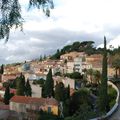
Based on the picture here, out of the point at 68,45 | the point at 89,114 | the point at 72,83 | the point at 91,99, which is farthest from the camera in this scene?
the point at 68,45

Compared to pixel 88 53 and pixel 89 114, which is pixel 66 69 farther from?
pixel 89 114

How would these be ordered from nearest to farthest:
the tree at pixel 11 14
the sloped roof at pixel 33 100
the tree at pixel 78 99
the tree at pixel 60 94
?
the tree at pixel 11 14 < the tree at pixel 78 99 < the sloped roof at pixel 33 100 < the tree at pixel 60 94

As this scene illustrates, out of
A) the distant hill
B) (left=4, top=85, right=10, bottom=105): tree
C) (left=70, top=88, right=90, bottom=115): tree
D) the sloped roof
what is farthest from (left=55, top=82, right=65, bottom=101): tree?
the distant hill

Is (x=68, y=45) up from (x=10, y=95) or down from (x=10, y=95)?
up

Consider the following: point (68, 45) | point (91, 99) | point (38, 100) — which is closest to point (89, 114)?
point (91, 99)

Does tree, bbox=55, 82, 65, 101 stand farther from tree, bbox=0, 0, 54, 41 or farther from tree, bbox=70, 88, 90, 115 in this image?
tree, bbox=0, 0, 54, 41

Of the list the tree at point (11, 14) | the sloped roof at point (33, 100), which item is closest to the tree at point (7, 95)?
the sloped roof at point (33, 100)

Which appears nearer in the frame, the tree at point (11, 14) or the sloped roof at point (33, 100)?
the tree at point (11, 14)

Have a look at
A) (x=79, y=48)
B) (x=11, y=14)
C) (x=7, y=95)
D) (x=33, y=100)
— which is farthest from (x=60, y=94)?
(x=79, y=48)

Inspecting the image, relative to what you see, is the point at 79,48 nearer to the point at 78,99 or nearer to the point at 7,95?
the point at 7,95

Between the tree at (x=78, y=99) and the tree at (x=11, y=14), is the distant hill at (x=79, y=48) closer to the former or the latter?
the tree at (x=78, y=99)

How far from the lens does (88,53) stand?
121m

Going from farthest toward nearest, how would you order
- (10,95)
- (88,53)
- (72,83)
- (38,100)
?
(88,53) < (72,83) < (10,95) < (38,100)

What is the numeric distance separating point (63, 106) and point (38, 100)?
6929mm
